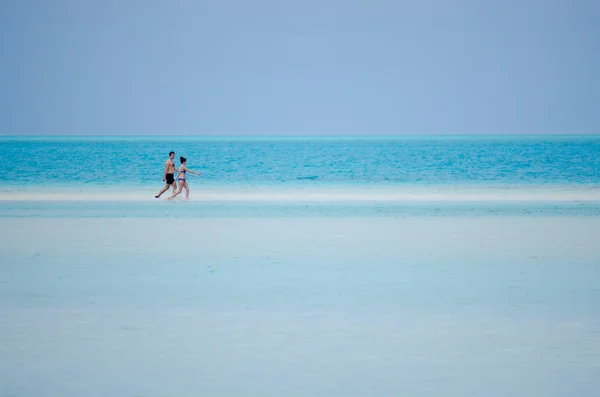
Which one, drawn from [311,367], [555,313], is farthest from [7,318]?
[555,313]

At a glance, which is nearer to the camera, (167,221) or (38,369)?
(38,369)

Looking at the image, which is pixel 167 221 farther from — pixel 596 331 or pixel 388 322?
pixel 596 331

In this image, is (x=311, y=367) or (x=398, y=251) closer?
(x=311, y=367)

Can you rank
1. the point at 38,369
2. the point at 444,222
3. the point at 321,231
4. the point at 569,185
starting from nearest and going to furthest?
the point at 38,369 < the point at 321,231 < the point at 444,222 < the point at 569,185

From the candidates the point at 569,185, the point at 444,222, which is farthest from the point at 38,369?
the point at 569,185

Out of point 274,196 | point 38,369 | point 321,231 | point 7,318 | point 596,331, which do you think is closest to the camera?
point 38,369

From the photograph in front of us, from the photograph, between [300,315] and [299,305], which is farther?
[299,305]

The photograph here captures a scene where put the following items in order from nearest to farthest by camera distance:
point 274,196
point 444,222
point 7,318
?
point 7,318 → point 444,222 → point 274,196

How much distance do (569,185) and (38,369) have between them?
93.6ft

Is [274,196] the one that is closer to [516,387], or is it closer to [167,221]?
[167,221]

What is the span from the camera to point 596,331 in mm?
6984

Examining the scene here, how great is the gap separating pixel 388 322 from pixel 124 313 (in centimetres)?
272

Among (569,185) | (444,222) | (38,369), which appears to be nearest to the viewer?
(38,369)

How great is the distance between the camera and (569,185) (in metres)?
31.1
